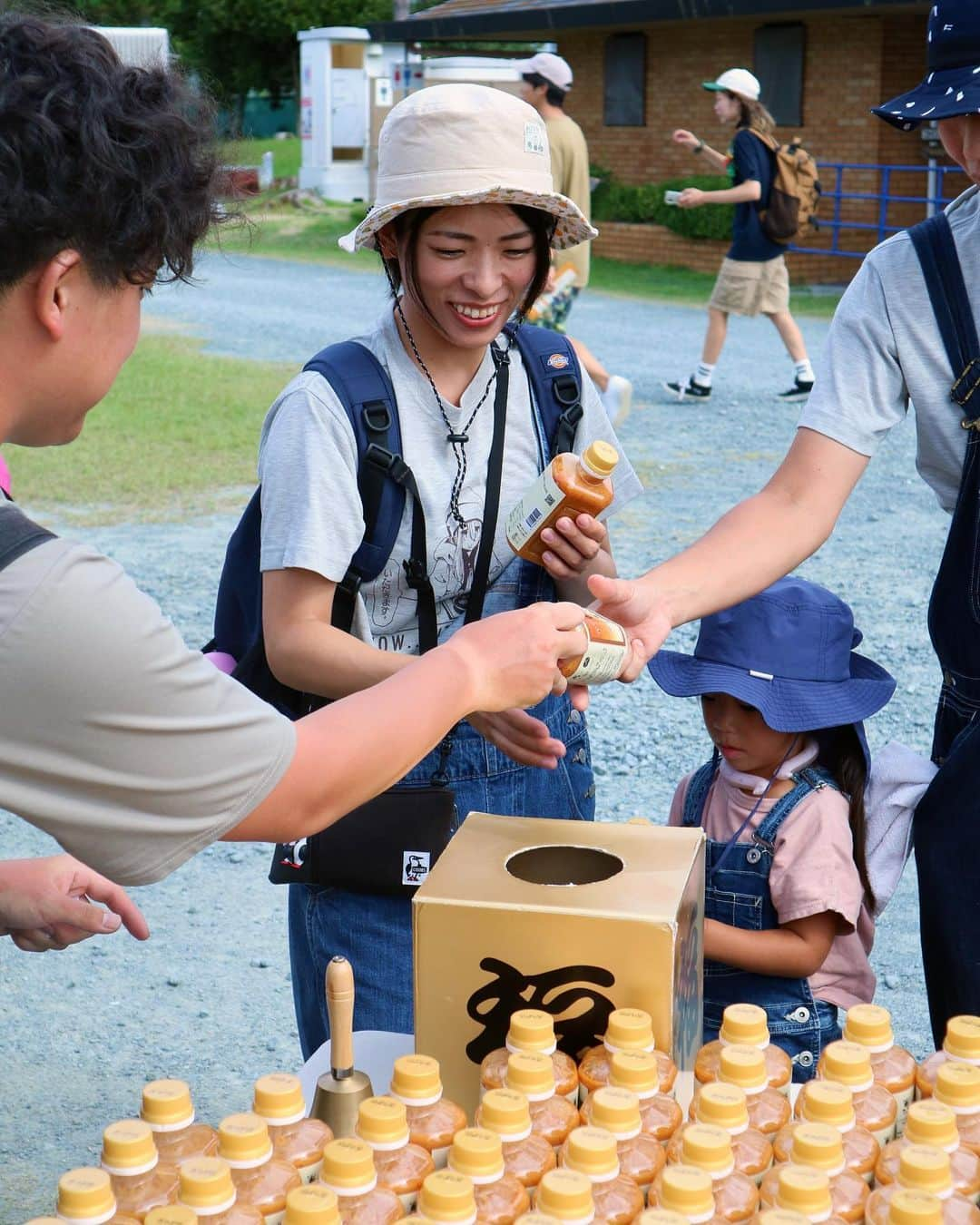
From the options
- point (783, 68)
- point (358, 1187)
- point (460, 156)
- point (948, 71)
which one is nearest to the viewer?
point (358, 1187)

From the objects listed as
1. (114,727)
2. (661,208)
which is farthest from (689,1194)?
(661,208)

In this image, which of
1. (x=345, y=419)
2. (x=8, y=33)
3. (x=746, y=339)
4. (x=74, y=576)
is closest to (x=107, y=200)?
(x=8, y=33)

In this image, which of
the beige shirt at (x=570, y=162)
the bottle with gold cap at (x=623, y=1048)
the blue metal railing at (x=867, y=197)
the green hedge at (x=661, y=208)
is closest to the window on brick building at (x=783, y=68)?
the blue metal railing at (x=867, y=197)

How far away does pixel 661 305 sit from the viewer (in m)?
17.2

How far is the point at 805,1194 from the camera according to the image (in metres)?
1.48

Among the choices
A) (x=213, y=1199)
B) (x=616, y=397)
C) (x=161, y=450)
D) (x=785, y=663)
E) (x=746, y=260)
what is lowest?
(x=161, y=450)

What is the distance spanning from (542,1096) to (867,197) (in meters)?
17.9

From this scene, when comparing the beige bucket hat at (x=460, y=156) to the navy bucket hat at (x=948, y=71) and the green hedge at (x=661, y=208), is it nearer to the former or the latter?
the navy bucket hat at (x=948, y=71)

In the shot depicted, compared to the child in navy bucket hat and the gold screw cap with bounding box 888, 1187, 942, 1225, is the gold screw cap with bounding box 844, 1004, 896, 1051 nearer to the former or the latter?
the gold screw cap with bounding box 888, 1187, 942, 1225

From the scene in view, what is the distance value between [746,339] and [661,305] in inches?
103

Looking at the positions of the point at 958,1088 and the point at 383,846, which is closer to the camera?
the point at 958,1088

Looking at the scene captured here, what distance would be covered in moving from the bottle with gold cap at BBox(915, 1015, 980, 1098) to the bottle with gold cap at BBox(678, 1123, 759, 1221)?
0.31 m

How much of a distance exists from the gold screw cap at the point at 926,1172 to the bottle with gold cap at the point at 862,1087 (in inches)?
5.1

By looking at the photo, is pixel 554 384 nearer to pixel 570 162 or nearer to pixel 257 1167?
pixel 257 1167
